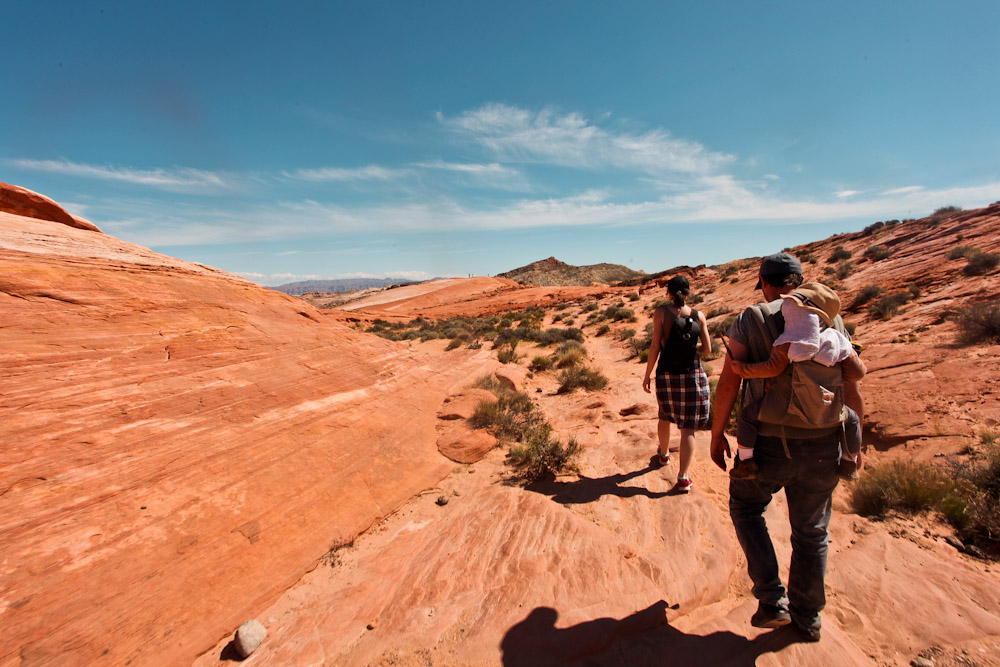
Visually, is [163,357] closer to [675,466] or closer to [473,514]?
[473,514]

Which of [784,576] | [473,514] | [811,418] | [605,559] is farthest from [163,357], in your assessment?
[784,576]

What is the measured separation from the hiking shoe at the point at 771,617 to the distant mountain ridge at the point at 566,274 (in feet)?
181

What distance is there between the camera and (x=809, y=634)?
196 cm

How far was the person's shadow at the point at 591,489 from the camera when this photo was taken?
3848mm

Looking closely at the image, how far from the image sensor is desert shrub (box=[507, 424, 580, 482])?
14.7 feet

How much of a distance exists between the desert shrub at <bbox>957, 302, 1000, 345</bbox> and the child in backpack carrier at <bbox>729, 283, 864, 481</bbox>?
6414mm

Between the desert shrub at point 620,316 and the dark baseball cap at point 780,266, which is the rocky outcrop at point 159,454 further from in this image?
the desert shrub at point 620,316

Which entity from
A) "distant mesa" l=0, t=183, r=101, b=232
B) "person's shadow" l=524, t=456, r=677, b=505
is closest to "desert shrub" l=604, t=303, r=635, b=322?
"person's shadow" l=524, t=456, r=677, b=505

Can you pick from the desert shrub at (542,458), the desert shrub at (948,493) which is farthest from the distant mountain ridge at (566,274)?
the desert shrub at (948,493)

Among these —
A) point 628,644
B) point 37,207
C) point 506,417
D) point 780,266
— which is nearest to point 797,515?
point 628,644

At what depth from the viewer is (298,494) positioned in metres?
3.46

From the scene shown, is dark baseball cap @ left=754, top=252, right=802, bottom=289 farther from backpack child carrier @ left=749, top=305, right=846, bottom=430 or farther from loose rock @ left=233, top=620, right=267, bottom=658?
loose rock @ left=233, top=620, right=267, bottom=658

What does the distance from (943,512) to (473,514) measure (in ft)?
11.8

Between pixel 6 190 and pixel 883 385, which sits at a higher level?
pixel 6 190
